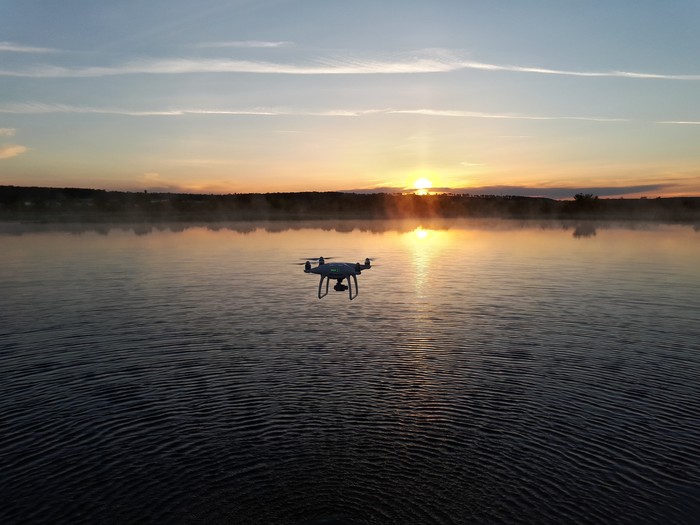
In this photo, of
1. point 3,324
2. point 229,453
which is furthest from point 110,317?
point 229,453

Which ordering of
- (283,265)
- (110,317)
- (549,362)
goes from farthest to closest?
(283,265)
(110,317)
(549,362)

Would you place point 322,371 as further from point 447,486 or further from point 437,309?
point 437,309

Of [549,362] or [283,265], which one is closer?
[549,362]

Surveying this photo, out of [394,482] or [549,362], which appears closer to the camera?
[394,482]

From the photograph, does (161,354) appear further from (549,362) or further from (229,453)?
(549,362)

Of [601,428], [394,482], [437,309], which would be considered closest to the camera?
[394,482]

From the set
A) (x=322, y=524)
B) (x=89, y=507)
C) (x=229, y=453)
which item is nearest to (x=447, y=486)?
(x=322, y=524)
